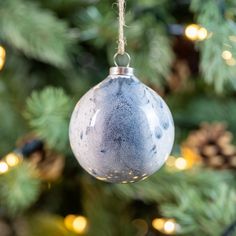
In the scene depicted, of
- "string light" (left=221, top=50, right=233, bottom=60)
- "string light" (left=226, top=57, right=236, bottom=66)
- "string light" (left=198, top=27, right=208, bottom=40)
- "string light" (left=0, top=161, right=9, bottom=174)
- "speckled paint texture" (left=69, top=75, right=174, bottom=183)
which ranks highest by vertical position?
"string light" (left=198, top=27, right=208, bottom=40)

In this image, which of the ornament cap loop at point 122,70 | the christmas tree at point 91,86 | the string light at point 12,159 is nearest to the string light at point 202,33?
the christmas tree at point 91,86

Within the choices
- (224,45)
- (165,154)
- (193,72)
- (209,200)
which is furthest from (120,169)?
(193,72)

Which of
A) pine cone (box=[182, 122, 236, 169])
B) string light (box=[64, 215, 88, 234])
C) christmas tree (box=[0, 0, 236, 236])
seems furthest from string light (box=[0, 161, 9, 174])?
pine cone (box=[182, 122, 236, 169])

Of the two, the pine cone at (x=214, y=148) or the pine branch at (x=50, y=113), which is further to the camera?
the pine cone at (x=214, y=148)

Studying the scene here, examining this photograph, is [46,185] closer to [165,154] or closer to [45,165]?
[45,165]

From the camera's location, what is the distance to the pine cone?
27.0 inches

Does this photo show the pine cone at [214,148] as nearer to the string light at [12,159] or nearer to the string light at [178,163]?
the string light at [178,163]

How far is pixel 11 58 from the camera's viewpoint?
699 millimetres

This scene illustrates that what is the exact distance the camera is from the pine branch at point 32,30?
0.59 metres

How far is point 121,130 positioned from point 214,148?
354mm

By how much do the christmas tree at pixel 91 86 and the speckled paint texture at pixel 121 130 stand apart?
0.50ft

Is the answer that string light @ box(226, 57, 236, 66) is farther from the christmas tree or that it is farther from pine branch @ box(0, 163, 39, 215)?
pine branch @ box(0, 163, 39, 215)

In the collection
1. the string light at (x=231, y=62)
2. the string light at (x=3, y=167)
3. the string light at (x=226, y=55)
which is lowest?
the string light at (x=3, y=167)

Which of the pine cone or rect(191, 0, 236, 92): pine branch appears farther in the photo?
the pine cone
